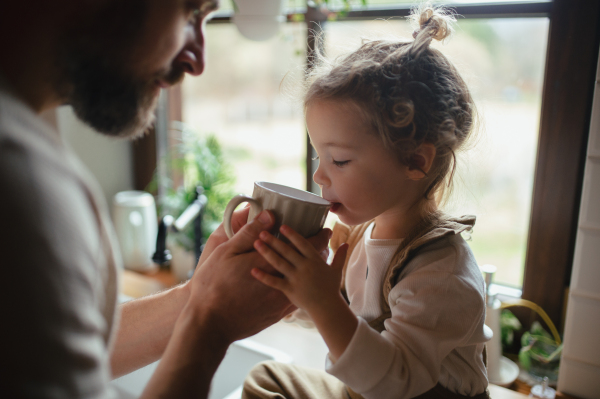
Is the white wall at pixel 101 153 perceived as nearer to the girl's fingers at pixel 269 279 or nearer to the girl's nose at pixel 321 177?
the girl's nose at pixel 321 177

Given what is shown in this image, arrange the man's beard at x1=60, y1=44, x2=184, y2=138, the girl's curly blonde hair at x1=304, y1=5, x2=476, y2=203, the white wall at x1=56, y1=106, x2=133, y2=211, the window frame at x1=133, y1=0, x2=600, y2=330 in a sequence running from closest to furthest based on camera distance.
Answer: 1. the man's beard at x1=60, y1=44, x2=184, y2=138
2. the girl's curly blonde hair at x1=304, y1=5, x2=476, y2=203
3. the window frame at x1=133, y1=0, x2=600, y2=330
4. the white wall at x1=56, y1=106, x2=133, y2=211

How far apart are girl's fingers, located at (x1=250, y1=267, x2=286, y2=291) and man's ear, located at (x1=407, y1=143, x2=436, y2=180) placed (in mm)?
354

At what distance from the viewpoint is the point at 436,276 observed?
32.0 inches

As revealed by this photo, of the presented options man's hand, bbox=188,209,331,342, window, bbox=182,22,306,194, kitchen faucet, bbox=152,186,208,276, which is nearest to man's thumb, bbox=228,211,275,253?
man's hand, bbox=188,209,331,342

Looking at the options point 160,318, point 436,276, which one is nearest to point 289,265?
point 436,276

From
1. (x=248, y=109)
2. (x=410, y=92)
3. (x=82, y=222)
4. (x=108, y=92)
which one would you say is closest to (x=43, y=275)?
(x=82, y=222)

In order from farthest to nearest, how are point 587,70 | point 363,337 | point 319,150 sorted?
1. point 587,70
2. point 319,150
3. point 363,337

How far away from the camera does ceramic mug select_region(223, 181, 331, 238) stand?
74 centimetres

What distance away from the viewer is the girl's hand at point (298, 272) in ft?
2.42

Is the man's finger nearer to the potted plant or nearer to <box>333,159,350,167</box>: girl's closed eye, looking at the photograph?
<box>333,159,350,167</box>: girl's closed eye

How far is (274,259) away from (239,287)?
0.27 feet

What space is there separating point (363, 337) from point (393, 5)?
1.21 meters

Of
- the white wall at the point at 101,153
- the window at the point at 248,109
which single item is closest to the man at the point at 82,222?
the window at the point at 248,109

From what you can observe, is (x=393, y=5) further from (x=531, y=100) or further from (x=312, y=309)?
(x=312, y=309)
